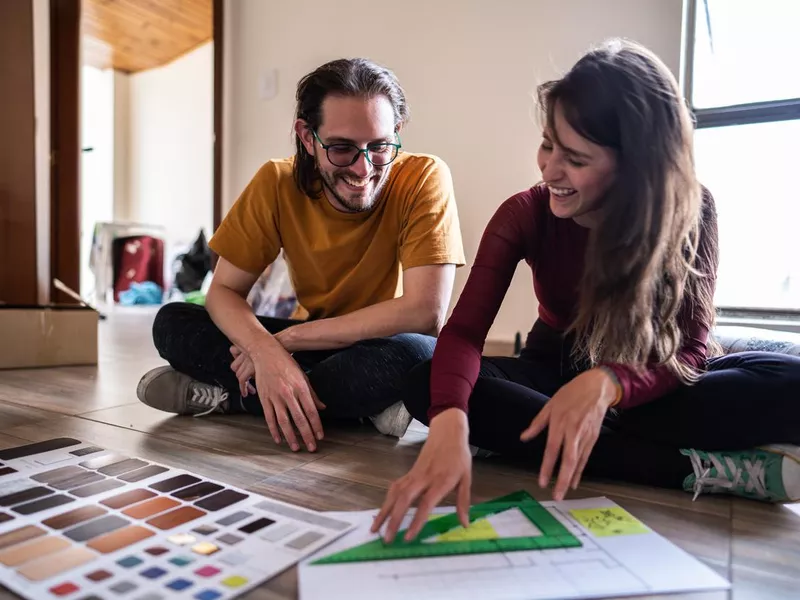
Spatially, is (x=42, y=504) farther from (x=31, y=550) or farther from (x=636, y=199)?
(x=636, y=199)

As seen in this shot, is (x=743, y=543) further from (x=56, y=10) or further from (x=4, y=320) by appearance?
(x=56, y=10)

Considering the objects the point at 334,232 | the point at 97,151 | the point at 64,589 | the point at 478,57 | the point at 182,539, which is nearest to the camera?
the point at 64,589

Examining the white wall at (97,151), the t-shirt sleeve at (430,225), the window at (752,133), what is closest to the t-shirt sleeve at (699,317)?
the t-shirt sleeve at (430,225)

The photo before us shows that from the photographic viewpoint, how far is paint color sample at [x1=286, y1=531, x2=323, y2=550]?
0.69 m

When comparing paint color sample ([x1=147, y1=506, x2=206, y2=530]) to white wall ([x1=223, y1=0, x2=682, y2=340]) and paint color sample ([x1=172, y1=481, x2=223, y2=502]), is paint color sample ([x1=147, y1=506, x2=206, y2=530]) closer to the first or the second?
paint color sample ([x1=172, y1=481, x2=223, y2=502])

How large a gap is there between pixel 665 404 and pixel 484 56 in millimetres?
1698

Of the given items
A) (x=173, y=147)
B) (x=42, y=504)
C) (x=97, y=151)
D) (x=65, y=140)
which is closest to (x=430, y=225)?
(x=42, y=504)

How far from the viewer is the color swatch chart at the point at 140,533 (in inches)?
23.8

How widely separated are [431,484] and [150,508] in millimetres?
356

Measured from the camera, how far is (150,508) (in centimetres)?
78

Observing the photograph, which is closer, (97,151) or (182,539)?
(182,539)

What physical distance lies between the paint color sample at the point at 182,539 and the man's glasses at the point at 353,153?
691 millimetres

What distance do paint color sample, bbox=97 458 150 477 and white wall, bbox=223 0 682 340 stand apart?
152 centimetres

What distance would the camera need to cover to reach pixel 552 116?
86 centimetres
